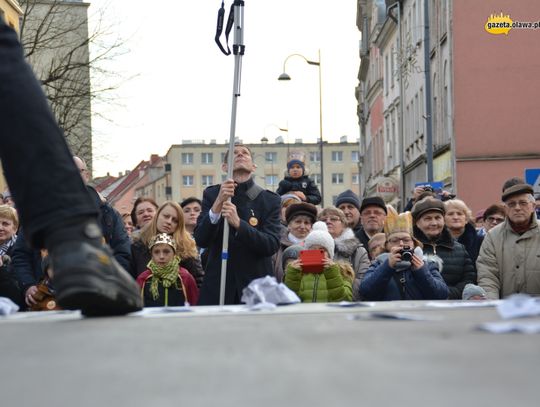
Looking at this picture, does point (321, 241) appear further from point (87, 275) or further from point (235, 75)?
point (87, 275)

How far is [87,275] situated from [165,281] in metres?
5.36

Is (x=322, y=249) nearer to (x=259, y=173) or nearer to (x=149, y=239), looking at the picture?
(x=149, y=239)

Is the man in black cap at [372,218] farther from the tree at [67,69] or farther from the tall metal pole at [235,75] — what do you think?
the tree at [67,69]

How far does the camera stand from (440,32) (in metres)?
36.2

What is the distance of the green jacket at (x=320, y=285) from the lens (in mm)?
7770

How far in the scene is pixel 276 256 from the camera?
9.34 m

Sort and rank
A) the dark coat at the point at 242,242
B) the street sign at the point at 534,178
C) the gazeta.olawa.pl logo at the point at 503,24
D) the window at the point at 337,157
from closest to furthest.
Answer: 1. the dark coat at the point at 242,242
2. the street sign at the point at 534,178
3. the gazeta.olawa.pl logo at the point at 503,24
4. the window at the point at 337,157

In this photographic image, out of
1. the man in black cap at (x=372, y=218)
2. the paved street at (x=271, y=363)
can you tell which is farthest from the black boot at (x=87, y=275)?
the man in black cap at (x=372, y=218)

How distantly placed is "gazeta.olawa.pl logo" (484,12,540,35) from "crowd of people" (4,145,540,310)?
80.1 ft

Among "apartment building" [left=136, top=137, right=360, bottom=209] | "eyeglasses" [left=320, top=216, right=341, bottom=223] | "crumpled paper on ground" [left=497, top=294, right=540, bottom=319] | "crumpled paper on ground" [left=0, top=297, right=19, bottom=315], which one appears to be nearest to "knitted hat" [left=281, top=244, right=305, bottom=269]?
"eyeglasses" [left=320, top=216, right=341, bottom=223]

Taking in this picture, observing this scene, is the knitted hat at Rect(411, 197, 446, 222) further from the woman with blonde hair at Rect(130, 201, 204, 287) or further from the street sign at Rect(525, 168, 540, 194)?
the street sign at Rect(525, 168, 540, 194)

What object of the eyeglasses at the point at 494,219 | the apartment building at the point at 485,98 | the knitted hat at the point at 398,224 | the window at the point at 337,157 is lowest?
the knitted hat at the point at 398,224

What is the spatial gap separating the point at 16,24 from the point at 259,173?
314ft

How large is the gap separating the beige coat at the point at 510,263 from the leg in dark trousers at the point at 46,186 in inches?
232
